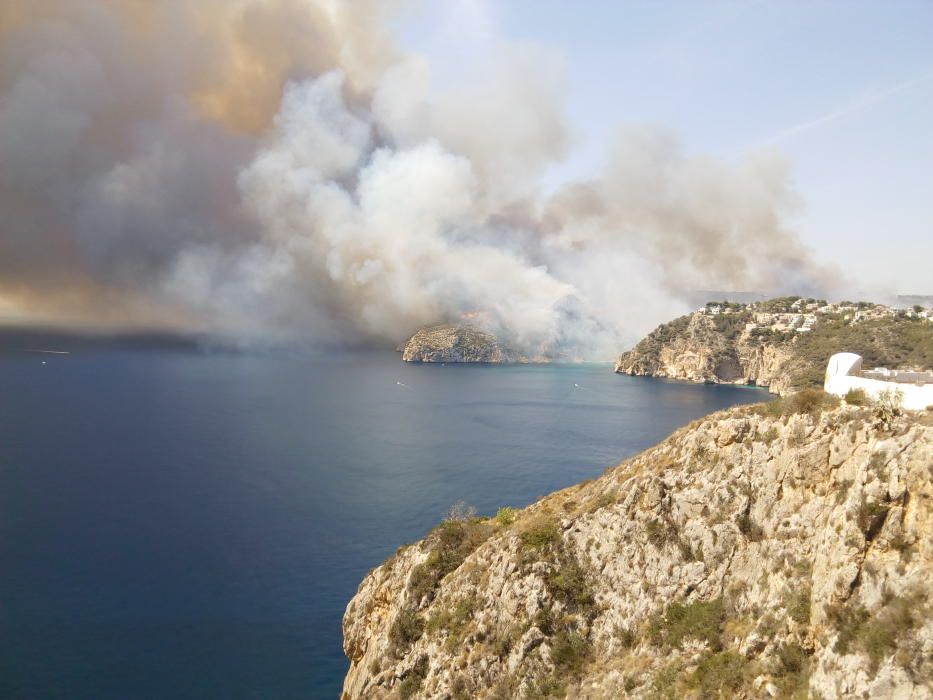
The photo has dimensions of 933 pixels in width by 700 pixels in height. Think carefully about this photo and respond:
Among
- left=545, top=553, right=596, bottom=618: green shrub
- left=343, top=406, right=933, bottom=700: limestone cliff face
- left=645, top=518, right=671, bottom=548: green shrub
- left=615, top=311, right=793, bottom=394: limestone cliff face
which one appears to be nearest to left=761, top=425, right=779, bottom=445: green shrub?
left=343, top=406, right=933, bottom=700: limestone cliff face

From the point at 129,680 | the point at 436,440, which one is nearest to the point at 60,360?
the point at 436,440

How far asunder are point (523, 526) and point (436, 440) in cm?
6760

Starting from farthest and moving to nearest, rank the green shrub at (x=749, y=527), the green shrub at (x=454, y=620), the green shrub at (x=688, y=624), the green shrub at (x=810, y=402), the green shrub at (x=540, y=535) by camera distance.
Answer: the green shrub at (x=540, y=535) < the green shrub at (x=454, y=620) < the green shrub at (x=810, y=402) < the green shrub at (x=749, y=527) < the green shrub at (x=688, y=624)

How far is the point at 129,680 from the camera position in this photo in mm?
33000

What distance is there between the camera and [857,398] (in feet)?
63.4

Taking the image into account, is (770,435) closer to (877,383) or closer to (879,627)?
(877,383)

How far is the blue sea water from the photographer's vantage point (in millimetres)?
35250

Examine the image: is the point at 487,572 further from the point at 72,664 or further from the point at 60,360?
the point at 60,360

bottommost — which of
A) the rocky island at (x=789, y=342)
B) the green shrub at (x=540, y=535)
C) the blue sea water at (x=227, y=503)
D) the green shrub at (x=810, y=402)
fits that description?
the blue sea water at (x=227, y=503)

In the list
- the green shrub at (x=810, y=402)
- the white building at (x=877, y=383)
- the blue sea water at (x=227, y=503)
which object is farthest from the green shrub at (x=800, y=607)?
the blue sea water at (x=227, y=503)

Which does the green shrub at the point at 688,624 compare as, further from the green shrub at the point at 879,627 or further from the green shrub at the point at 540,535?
the green shrub at the point at 540,535

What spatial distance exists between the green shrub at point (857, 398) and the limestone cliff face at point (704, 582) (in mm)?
943

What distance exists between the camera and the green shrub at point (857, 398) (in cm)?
1898

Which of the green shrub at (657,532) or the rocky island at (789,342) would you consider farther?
the rocky island at (789,342)
